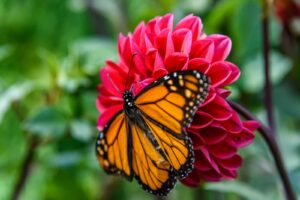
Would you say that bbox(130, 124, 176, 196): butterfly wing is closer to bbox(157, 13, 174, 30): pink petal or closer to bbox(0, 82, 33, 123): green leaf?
bbox(157, 13, 174, 30): pink petal

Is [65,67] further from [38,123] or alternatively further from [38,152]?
[38,152]

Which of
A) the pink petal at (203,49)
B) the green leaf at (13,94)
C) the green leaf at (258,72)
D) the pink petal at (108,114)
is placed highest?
the green leaf at (13,94)

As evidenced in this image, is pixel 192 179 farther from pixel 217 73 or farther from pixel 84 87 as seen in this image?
pixel 84 87

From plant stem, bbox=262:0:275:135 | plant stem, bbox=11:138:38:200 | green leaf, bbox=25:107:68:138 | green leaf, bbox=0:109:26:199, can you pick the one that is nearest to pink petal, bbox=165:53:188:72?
plant stem, bbox=262:0:275:135

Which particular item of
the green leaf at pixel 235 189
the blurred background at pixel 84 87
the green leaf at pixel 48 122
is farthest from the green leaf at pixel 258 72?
the green leaf at pixel 48 122

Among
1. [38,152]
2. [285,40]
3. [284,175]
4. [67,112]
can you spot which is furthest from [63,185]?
[284,175]

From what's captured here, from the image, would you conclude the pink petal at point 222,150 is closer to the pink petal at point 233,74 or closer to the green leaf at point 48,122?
the pink petal at point 233,74
